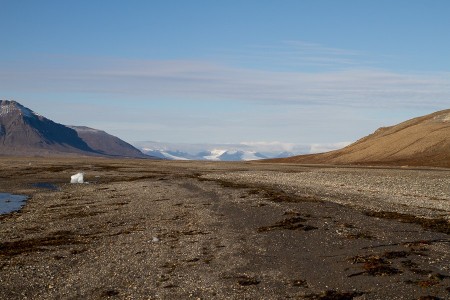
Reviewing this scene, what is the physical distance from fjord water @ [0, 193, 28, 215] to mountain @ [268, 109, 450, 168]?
276 ft

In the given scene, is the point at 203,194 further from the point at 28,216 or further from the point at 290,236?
the point at 290,236

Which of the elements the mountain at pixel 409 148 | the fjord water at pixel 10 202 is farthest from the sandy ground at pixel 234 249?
the mountain at pixel 409 148

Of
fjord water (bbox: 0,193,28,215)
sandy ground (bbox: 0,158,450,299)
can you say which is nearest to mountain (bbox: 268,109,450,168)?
sandy ground (bbox: 0,158,450,299)

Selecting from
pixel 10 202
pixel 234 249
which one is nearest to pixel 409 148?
pixel 10 202

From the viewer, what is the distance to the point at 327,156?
161 metres

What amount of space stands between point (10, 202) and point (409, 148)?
357ft

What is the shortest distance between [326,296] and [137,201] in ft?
102

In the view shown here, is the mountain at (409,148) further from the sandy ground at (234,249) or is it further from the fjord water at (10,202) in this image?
the fjord water at (10,202)

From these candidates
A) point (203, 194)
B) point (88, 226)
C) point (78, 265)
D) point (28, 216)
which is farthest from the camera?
point (203, 194)

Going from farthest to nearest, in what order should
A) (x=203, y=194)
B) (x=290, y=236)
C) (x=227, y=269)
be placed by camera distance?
1. (x=203, y=194)
2. (x=290, y=236)
3. (x=227, y=269)

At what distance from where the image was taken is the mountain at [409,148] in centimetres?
12473

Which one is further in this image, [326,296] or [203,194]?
[203,194]

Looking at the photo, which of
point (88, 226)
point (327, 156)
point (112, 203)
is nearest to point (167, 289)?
point (88, 226)

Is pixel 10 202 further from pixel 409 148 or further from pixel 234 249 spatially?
pixel 409 148
